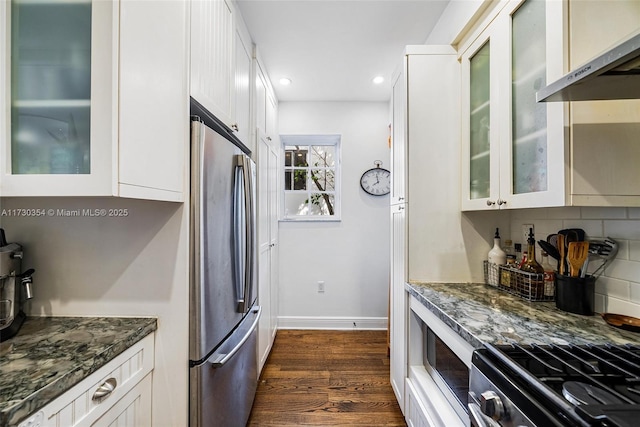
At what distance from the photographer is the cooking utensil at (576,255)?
1070 mm

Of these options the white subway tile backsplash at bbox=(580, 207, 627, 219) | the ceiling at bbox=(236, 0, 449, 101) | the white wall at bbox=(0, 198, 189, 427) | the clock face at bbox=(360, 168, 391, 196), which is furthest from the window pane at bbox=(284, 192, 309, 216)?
the white subway tile backsplash at bbox=(580, 207, 627, 219)

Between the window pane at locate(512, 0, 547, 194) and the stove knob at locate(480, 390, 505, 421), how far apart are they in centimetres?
76

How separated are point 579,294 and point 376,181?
7.24ft

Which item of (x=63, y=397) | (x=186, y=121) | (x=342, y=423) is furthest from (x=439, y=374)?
(x=186, y=121)

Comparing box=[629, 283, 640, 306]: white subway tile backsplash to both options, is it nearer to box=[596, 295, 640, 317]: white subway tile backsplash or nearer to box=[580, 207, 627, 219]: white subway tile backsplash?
box=[596, 295, 640, 317]: white subway tile backsplash

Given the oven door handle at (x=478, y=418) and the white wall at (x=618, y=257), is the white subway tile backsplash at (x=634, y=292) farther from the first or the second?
the oven door handle at (x=478, y=418)

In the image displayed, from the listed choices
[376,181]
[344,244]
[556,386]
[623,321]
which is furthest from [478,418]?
[376,181]

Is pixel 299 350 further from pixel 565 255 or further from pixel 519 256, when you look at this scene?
pixel 565 255

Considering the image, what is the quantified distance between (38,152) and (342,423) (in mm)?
1992

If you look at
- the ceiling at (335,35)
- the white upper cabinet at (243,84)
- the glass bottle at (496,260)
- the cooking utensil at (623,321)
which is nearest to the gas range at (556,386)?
the cooking utensil at (623,321)

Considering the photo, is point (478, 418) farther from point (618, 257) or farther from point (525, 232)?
point (525, 232)

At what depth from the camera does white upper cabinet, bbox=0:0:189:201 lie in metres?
0.76

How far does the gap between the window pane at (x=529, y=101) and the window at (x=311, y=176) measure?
2.16 meters

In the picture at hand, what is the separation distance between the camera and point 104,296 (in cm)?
105
